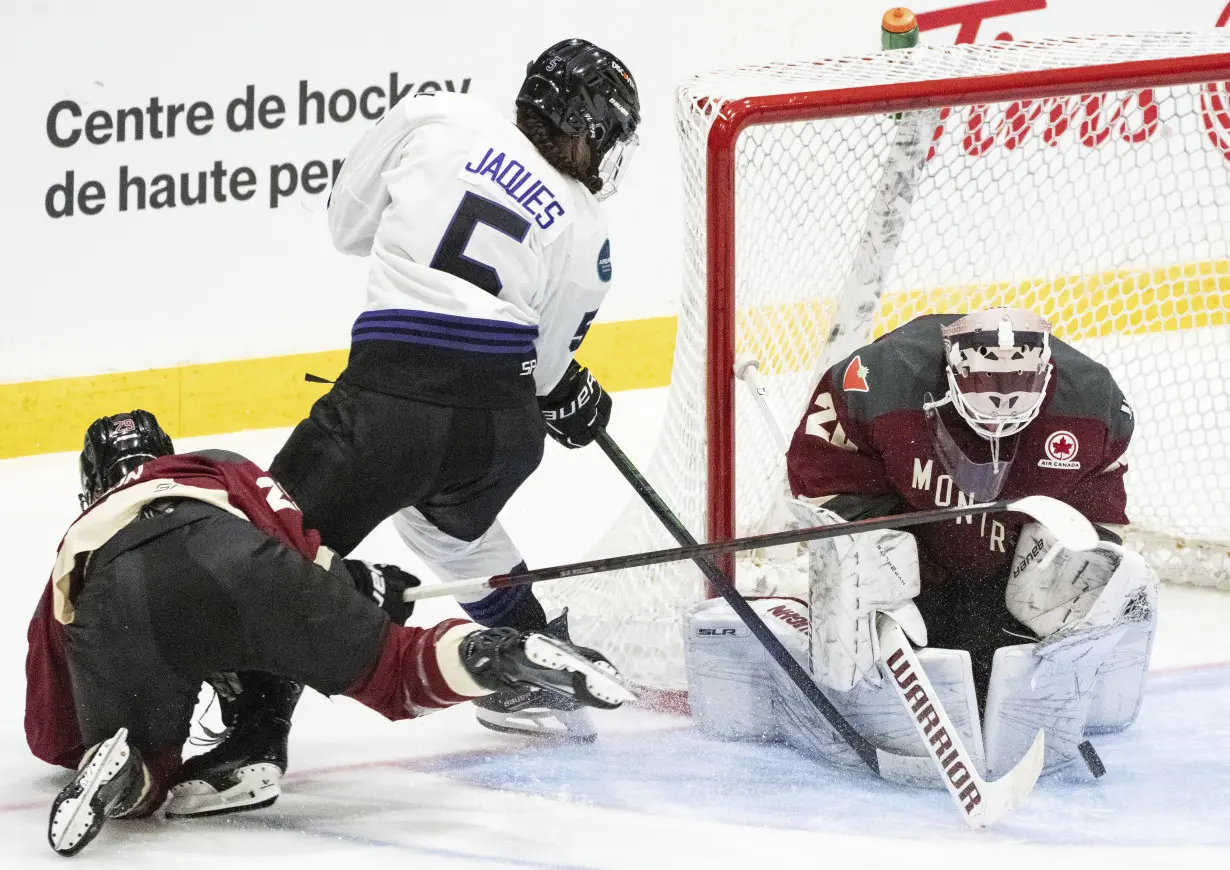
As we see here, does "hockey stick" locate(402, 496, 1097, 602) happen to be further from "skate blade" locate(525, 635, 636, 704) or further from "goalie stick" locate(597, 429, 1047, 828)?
"skate blade" locate(525, 635, 636, 704)

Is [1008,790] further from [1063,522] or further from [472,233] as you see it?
[472,233]

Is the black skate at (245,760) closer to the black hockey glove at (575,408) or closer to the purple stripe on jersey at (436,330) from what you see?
the purple stripe on jersey at (436,330)

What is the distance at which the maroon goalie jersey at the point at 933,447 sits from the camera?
107 inches

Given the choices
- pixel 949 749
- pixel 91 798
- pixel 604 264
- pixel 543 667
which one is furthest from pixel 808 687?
pixel 91 798

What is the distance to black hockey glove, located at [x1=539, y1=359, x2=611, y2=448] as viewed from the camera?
310 cm

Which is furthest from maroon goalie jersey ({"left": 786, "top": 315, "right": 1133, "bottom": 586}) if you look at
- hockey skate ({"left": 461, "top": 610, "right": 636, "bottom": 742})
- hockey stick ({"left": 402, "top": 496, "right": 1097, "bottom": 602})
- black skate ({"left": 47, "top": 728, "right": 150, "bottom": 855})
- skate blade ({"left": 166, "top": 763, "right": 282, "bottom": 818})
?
black skate ({"left": 47, "top": 728, "right": 150, "bottom": 855})

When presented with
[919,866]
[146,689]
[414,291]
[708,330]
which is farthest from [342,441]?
[919,866]

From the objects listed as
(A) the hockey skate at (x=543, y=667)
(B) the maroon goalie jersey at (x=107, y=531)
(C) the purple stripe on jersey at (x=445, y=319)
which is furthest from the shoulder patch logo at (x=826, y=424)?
(B) the maroon goalie jersey at (x=107, y=531)

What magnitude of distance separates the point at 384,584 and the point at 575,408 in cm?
61

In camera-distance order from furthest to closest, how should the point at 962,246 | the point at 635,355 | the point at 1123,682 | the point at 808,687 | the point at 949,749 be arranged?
the point at 635,355, the point at 962,246, the point at 1123,682, the point at 808,687, the point at 949,749

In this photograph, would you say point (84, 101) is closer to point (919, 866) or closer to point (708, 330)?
point (708, 330)

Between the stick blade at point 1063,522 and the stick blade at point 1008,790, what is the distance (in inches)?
13.0

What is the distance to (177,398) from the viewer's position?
4.47 m

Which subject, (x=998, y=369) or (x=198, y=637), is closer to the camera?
(x=198, y=637)
